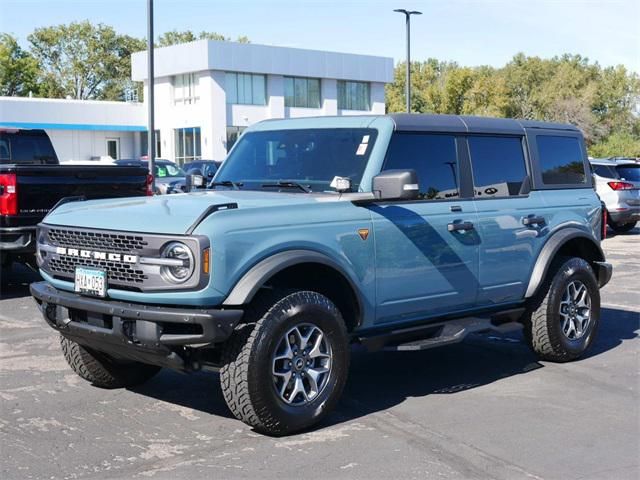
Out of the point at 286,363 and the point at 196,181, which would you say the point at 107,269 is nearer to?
the point at 286,363

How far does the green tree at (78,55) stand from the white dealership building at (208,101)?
95.4 feet

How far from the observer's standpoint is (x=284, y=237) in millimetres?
5379

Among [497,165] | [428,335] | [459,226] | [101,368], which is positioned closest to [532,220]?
[497,165]

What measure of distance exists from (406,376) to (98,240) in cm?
277

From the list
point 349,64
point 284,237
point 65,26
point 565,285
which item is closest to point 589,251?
point 565,285

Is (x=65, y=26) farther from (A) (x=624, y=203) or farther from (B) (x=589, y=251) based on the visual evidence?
(B) (x=589, y=251)

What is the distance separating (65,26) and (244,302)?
273ft

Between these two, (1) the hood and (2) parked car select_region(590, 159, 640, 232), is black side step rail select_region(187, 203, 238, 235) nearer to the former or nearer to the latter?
(1) the hood

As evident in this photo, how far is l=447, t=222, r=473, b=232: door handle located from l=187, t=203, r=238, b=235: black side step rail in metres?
1.83

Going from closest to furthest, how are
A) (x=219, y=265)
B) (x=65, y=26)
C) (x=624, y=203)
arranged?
(x=219, y=265)
(x=624, y=203)
(x=65, y=26)

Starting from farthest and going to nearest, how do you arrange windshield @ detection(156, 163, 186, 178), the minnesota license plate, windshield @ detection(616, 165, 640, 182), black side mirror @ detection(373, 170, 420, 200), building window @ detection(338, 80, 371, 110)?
building window @ detection(338, 80, 371, 110) < windshield @ detection(156, 163, 186, 178) < windshield @ detection(616, 165, 640, 182) < black side mirror @ detection(373, 170, 420, 200) < the minnesota license plate

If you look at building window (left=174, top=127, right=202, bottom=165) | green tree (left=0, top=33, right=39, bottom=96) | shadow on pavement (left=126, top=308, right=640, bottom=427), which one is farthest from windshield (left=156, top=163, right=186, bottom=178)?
green tree (left=0, top=33, right=39, bottom=96)

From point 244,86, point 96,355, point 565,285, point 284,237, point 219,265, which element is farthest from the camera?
point 244,86

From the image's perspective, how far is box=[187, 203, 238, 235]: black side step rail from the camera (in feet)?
16.5
